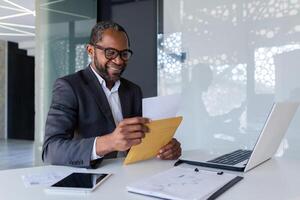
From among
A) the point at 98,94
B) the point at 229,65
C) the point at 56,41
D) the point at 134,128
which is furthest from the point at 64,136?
the point at 56,41

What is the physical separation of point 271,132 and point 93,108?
0.72 meters

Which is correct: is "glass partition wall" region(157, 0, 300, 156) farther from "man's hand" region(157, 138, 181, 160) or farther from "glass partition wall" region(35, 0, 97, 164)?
"man's hand" region(157, 138, 181, 160)

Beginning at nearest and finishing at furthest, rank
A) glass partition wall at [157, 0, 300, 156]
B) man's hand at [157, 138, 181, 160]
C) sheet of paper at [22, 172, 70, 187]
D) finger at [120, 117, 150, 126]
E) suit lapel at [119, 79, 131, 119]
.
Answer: sheet of paper at [22, 172, 70, 187], finger at [120, 117, 150, 126], man's hand at [157, 138, 181, 160], suit lapel at [119, 79, 131, 119], glass partition wall at [157, 0, 300, 156]

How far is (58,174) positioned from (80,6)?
3.02m

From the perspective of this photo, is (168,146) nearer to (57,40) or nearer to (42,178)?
(42,178)

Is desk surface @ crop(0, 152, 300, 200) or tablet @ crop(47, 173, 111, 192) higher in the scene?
tablet @ crop(47, 173, 111, 192)

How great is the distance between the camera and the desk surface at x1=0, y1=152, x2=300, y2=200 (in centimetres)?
88

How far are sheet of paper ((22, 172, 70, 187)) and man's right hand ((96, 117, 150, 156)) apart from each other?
178mm

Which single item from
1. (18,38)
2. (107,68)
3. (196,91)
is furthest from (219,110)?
(18,38)

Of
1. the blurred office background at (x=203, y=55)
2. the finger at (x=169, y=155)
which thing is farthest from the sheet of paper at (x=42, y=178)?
the blurred office background at (x=203, y=55)

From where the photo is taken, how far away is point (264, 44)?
9.22ft

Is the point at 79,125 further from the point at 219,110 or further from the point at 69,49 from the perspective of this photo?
the point at 69,49

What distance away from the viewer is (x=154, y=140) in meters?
1.29

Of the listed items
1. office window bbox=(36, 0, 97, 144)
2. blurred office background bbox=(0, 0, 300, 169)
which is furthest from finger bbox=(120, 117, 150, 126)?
office window bbox=(36, 0, 97, 144)
